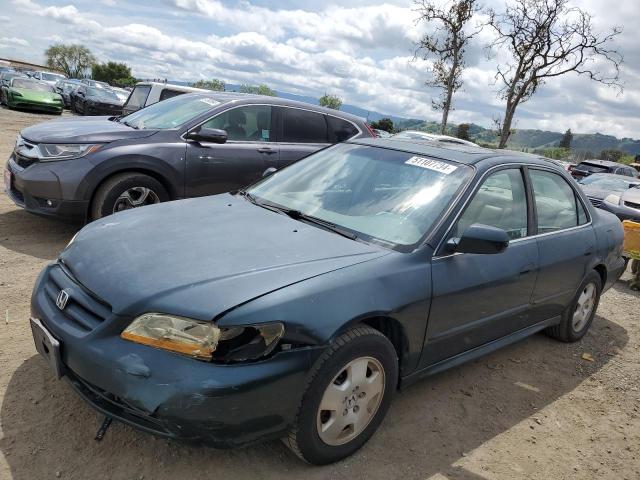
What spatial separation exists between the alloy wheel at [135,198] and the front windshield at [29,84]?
21.5 meters

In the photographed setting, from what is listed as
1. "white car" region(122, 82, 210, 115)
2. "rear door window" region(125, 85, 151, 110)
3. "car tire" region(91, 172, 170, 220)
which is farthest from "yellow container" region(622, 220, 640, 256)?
"rear door window" region(125, 85, 151, 110)

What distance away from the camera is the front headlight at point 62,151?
16.8 feet

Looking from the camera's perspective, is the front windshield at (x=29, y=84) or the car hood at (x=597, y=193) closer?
the car hood at (x=597, y=193)

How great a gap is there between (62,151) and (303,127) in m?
2.83

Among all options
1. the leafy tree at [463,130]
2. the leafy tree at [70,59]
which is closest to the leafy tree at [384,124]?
the leafy tree at [463,130]

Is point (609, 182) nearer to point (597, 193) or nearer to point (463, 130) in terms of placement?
point (597, 193)

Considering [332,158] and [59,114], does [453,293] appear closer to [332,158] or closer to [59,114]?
[332,158]

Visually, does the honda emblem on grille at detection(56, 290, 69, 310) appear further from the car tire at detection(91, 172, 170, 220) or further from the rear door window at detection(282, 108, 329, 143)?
the rear door window at detection(282, 108, 329, 143)

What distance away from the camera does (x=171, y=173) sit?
5.58m

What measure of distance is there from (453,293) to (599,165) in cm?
2199

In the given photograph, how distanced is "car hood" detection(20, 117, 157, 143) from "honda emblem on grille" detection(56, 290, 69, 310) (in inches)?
124

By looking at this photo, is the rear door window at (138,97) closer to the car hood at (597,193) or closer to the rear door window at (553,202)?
the rear door window at (553,202)

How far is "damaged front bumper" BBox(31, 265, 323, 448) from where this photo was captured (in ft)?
6.87

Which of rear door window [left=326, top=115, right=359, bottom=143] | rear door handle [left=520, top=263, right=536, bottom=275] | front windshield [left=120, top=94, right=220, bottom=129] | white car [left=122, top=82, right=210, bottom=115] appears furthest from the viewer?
white car [left=122, top=82, right=210, bottom=115]
